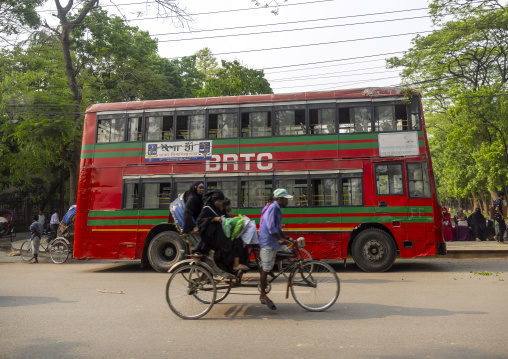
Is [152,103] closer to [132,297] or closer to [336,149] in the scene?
[336,149]

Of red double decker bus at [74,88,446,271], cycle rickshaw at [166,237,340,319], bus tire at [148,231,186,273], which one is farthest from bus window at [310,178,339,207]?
cycle rickshaw at [166,237,340,319]

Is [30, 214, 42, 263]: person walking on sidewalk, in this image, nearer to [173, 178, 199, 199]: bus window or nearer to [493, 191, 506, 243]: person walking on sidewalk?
[173, 178, 199, 199]: bus window

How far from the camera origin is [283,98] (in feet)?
35.2

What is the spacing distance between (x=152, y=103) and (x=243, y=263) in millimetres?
6811

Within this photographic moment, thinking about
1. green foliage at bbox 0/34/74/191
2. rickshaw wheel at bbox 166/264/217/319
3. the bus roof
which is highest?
green foliage at bbox 0/34/74/191

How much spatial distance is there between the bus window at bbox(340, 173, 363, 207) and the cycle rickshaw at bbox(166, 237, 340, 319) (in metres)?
4.65

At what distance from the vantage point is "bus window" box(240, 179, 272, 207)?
10.5m

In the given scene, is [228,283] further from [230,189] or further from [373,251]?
[373,251]

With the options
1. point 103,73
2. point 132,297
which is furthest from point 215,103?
point 103,73

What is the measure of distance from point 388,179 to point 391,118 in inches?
60.1

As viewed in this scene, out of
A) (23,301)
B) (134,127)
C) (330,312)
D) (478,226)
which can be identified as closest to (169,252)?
(134,127)

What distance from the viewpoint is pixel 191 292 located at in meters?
5.81

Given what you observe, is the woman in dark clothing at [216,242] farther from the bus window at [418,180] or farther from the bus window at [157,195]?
the bus window at [418,180]

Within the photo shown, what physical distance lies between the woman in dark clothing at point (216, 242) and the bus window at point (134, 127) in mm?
6062
